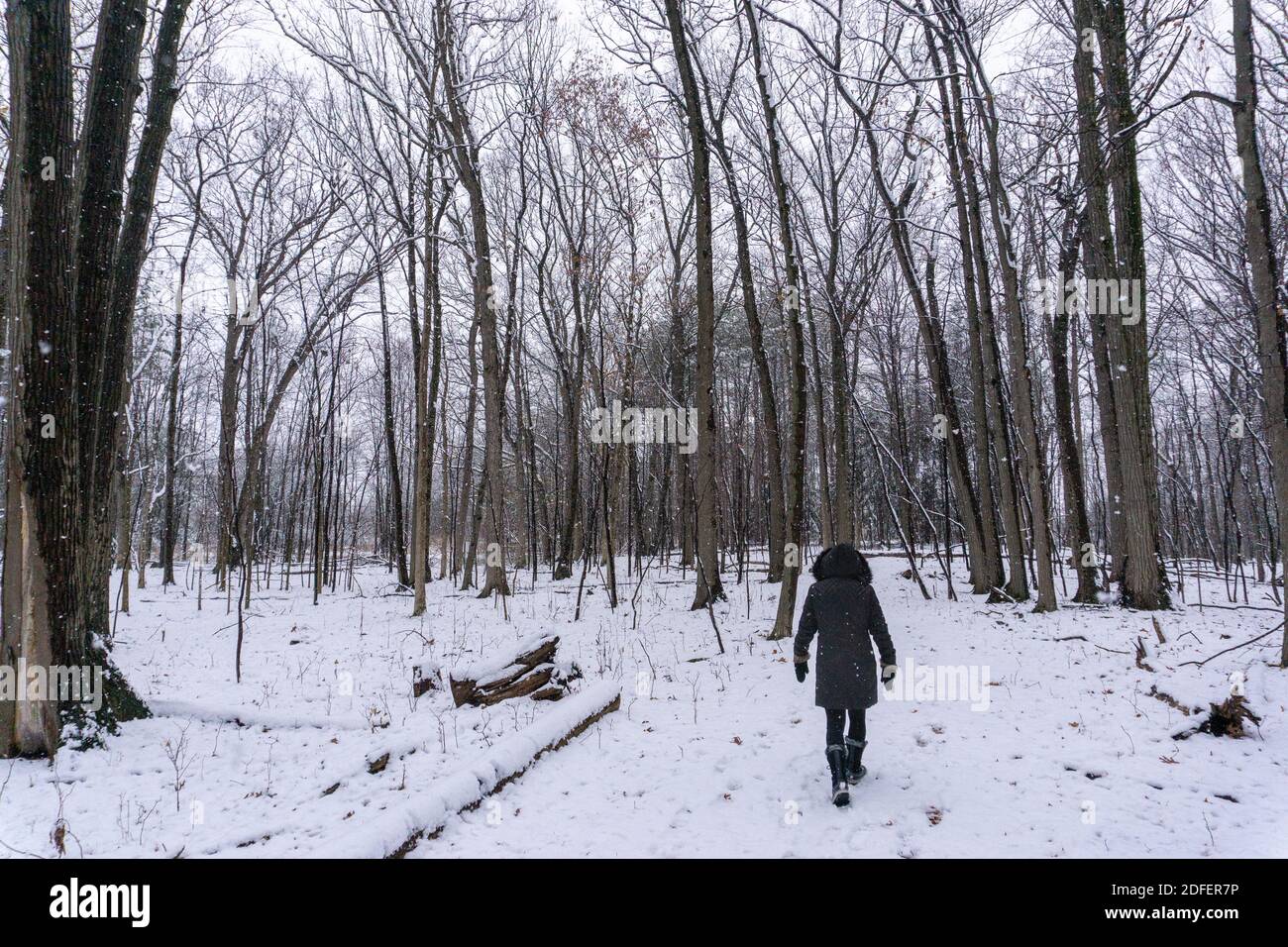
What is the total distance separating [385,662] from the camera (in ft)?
28.3

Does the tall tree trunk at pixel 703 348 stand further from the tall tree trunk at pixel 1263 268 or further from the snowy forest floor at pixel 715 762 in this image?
the tall tree trunk at pixel 1263 268

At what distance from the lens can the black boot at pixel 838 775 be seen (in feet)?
13.4

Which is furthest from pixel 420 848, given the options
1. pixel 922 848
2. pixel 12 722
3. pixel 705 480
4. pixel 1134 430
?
pixel 1134 430

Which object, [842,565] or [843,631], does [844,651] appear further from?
[842,565]

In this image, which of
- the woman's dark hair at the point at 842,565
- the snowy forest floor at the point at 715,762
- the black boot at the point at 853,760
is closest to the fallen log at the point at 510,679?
the snowy forest floor at the point at 715,762

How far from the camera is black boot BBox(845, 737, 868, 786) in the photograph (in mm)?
4426

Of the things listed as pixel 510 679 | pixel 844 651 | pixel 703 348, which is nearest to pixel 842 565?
pixel 844 651

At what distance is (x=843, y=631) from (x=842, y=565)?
508 millimetres

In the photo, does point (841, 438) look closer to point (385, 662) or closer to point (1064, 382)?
point (1064, 382)

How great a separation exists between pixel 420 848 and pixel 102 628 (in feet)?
17.6

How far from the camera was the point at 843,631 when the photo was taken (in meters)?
4.49

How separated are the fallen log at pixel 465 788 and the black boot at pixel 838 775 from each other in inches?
95.4

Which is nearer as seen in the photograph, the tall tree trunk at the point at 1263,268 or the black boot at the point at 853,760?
the black boot at the point at 853,760

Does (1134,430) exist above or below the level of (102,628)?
above
